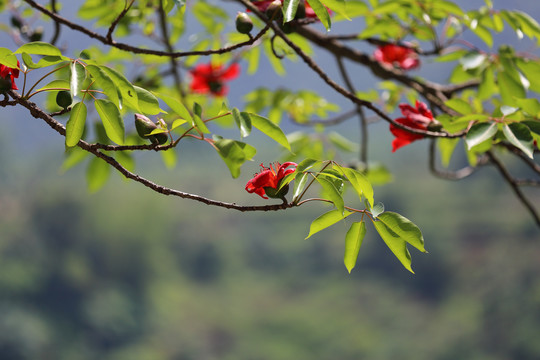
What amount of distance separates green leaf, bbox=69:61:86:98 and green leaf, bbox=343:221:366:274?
43 centimetres

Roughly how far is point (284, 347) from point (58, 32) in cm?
2476

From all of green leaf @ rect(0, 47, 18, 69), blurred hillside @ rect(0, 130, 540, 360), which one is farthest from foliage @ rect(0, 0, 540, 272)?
blurred hillside @ rect(0, 130, 540, 360)

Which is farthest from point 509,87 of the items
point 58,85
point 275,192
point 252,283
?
point 252,283

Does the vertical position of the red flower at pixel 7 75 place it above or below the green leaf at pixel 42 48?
above

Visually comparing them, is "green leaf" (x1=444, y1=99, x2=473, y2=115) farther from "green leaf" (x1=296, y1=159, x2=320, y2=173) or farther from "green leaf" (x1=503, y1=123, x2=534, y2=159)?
"green leaf" (x1=296, y1=159, x2=320, y2=173)

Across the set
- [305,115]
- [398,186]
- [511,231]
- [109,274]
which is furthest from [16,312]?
[305,115]

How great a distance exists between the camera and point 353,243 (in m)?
0.84

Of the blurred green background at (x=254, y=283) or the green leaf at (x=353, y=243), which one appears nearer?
the green leaf at (x=353, y=243)

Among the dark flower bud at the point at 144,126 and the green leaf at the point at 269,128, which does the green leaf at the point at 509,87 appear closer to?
the green leaf at the point at 269,128

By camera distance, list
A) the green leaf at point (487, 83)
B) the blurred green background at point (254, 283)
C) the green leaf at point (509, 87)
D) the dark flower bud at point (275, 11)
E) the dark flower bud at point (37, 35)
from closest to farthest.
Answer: the dark flower bud at point (275, 11), the green leaf at point (509, 87), the green leaf at point (487, 83), the dark flower bud at point (37, 35), the blurred green background at point (254, 283)

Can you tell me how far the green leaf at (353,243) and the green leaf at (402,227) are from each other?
0.05 meters

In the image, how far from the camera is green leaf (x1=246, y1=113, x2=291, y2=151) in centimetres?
77

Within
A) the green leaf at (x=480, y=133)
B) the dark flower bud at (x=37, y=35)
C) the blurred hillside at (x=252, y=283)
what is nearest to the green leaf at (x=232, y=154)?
the green leaf at (x=480, y=133)

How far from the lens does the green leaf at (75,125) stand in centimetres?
71
